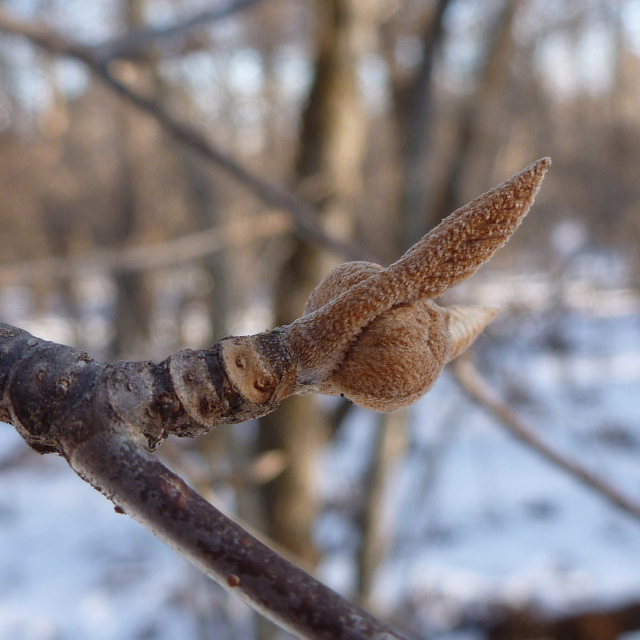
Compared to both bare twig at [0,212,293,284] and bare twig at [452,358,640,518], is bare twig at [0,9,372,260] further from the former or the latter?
bare twig at [0,212,293,284]

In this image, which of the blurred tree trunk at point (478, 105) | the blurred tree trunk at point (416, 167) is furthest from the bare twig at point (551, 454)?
the blurred tree trunk at point (478, 105)

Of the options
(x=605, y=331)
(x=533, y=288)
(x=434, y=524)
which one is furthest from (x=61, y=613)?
(x=605, y=331)

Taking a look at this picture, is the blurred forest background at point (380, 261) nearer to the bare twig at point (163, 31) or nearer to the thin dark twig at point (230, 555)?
the bare twig at point (163, 31)

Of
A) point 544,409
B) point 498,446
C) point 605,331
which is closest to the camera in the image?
point 498,446

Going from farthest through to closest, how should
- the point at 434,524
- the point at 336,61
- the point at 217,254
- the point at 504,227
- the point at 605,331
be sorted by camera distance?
the point at 605,331 → the point at 434,524 → the point at 217,254 → the point at 336,61 → the point at 504,227

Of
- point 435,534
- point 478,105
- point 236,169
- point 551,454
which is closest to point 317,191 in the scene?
point 478,105

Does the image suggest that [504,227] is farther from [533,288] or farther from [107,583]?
[533,288]

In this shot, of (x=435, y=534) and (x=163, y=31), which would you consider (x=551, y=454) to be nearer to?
(x=163, y=31)
